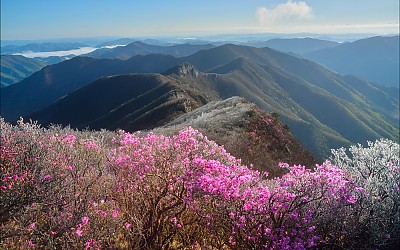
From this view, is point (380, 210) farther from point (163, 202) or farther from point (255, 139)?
point (255, 139)

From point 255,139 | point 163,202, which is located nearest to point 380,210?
point 163,202

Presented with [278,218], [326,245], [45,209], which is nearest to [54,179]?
[45,209]

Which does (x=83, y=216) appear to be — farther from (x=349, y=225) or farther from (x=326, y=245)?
(x=349, y=225)

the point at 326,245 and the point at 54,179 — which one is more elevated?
the point at 54,179

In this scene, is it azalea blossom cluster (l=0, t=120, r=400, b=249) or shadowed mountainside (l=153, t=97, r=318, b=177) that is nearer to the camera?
azalea blossom cluster (l=0, t=120, r=400, b=249)

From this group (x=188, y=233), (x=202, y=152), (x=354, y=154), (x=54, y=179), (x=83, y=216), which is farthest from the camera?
(x=354, y=154)

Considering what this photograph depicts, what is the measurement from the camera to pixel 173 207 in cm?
700

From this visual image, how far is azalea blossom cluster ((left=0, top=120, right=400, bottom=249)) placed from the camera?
6305 mm

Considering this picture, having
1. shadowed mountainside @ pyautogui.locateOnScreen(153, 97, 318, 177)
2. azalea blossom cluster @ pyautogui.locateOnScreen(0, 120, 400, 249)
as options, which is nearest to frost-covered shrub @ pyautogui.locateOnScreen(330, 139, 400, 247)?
azalea blossom cluster @ pyautogui.locateOnScreen(0, 120, 400, 249)

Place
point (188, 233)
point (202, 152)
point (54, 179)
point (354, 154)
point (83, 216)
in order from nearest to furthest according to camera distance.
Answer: point (83, 216) → point (54, 179) → point (188, 233) → point (202, 152) → point (354, 154)

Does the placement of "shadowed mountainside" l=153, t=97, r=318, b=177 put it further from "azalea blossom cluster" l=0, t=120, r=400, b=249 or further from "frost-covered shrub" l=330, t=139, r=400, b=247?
"azalea blossom cluster" l=0, t=120, r=400, b=249

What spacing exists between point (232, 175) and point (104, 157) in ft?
10.7

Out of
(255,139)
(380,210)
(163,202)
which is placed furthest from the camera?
(255,139)

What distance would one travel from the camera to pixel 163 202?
727 centimetres
